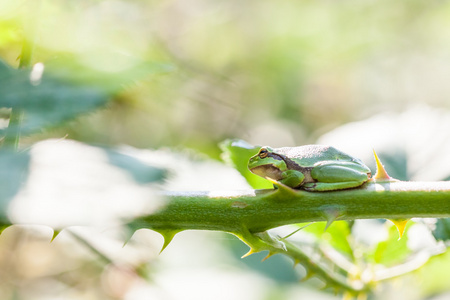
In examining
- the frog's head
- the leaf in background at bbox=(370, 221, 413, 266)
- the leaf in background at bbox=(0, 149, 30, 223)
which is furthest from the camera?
the leaf in background at bbox=(370, 221, 413, 266)

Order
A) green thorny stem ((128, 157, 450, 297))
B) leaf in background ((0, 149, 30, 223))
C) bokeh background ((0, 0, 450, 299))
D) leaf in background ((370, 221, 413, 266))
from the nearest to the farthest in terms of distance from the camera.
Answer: leaf in background ((0, 149, 30, 223))
green thorny stem ((128, 157, 450, 297))
leaf in background ((370, 221, 413, 266))
bokeh background ((0, 0, 450, 299))

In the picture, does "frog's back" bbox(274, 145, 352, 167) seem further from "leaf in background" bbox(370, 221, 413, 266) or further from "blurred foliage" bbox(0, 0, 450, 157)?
"blurred foliage" bbox(0, 0, 450, 157)

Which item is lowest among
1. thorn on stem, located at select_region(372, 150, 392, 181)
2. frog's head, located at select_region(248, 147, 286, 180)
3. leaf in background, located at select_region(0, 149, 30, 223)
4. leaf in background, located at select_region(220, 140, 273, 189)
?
leaf in background, located at select_region(0, 149, 30, 223)

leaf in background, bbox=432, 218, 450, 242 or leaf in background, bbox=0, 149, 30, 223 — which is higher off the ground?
leaf in background, bbox=432, 218, 450, 242

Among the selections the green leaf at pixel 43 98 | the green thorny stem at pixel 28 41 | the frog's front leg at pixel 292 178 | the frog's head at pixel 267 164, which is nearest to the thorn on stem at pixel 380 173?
the frog's front leg at pixel 292 178

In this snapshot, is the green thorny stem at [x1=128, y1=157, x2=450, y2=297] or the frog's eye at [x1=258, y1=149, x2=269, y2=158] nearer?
the green thorny stem at [x1=128, y1=157, x2=450, y2=297]

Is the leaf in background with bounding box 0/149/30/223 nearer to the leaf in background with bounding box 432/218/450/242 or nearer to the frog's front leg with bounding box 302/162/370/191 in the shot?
the frog's front leg with bounding box 302/162/370/191

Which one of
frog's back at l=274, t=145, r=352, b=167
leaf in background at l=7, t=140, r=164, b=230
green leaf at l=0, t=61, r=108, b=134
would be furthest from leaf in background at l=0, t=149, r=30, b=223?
frog's back at l=274, t=145, r=352, b=167

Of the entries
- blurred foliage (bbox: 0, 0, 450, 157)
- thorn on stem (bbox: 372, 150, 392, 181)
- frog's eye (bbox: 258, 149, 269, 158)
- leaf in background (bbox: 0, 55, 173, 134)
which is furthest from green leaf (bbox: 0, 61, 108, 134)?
blurred foliage (bbox: 0, 0, 450, 157)

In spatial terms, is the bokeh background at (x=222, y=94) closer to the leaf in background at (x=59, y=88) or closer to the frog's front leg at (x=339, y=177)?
the leaf in background at (x=59, y=88)
